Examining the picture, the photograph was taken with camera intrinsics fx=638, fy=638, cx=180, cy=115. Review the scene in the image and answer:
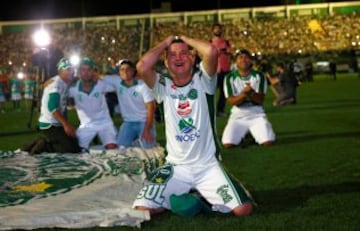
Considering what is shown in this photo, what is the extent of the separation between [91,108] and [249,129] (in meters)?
2.73

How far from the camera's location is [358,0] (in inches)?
2077

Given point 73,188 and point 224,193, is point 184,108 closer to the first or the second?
point 224,193

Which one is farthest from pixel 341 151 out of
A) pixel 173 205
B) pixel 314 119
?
pixel 314 119

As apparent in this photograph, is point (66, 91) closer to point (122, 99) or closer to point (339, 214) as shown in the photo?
point (122, 99)

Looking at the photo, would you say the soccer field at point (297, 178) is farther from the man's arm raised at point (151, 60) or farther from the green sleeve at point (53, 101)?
the green sleeve at point (53, 101)

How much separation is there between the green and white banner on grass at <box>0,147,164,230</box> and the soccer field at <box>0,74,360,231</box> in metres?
0.44

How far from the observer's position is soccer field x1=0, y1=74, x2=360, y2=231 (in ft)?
17.9

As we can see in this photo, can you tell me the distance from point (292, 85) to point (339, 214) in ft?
53.8

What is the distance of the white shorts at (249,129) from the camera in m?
10.7

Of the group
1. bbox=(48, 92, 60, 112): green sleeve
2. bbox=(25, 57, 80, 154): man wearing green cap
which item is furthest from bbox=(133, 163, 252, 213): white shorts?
bbox=(48, 92, 60, 112): green sleeve

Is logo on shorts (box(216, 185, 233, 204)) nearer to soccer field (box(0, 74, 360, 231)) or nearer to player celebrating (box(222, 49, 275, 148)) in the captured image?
soccer field (box(0, 74, 360, 231))

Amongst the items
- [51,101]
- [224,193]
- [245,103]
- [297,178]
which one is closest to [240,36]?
[245,103]

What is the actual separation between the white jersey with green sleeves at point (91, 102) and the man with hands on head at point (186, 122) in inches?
173

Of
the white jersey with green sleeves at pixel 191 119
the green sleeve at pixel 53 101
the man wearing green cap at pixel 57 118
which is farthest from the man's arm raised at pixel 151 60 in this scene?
the green sleeve at pixel 53 101
